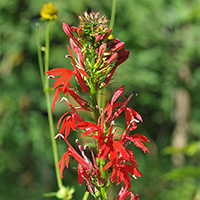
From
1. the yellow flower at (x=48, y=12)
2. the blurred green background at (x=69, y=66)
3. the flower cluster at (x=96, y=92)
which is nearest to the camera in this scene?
the flower cluster at (x=96, y=92)

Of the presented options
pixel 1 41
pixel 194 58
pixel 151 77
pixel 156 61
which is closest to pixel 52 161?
pixel 1 41

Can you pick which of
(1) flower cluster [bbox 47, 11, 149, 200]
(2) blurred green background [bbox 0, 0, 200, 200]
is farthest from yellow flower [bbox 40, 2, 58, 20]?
(2) blurred green background [bbox 0, 0, 200, 200]

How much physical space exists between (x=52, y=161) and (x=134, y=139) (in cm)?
369

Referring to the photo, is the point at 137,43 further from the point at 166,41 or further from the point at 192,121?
the point at 192,121

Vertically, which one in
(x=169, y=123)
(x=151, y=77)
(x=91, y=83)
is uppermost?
(x=91, y=83)

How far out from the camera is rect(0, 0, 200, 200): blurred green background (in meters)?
4.07

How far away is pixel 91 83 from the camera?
2.82 feet

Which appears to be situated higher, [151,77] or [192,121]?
[151,77]

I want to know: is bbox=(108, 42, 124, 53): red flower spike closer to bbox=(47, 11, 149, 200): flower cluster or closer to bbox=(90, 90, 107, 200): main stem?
bbox=(47, 11, 149, 200): flower cluster

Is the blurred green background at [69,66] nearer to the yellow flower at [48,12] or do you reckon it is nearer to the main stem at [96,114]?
the yellow flower at [48,12]

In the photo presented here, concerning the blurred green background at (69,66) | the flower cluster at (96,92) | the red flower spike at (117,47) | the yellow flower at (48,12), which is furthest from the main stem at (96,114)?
the blurred green background at (69,66)

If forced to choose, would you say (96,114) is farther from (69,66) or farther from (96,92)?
(69,66)

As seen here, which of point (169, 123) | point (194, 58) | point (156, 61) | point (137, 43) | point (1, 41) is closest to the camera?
point (1, 41)

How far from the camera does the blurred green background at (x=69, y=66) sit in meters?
4.07
